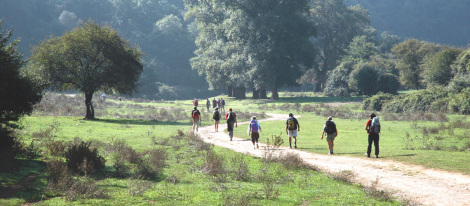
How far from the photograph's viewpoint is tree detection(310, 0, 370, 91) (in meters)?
99.0

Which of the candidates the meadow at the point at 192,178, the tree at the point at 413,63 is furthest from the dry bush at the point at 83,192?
the tree at the point at 413,63

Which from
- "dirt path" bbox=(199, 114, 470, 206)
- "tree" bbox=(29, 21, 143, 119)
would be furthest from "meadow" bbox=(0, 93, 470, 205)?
"tree" bbox=(29, 21, 143, 119)

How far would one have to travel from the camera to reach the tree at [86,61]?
38969 mm

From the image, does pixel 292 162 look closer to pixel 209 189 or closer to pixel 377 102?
pixel 209 189

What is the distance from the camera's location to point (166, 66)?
139m

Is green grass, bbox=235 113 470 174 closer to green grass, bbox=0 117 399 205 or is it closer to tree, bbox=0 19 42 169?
green grass, bbox=0 117 399 205

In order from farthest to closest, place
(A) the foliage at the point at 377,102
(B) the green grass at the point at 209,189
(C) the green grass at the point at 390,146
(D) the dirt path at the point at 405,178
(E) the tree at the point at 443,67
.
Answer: (E) the tree at the point at 443,67, (A) the foliage at the point at 377,102, (C) the green grass at the point at 390,146, (D) the dirt path at the point at 405,178, (B) the green grass at the point at 209,189

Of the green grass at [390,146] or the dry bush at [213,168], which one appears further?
the green grass at [390,146]

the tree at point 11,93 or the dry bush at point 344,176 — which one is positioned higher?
the tree at point 11,93

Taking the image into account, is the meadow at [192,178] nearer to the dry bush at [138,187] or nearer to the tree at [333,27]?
the dry bush at [138,187]

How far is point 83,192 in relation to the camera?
11.8 metres

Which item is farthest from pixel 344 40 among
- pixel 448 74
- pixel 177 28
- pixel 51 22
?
pixel 51 22

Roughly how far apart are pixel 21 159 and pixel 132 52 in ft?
93.3

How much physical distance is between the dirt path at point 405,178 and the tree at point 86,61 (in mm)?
24411
